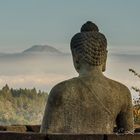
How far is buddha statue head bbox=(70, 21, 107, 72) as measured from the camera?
344 inches

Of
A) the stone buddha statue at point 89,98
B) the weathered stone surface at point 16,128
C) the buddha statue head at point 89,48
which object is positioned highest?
the buddha statue head at point 89,48

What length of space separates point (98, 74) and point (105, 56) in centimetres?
28

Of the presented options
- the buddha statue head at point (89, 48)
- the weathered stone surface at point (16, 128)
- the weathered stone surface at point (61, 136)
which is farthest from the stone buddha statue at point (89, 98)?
the weathered stone surface at point (16, 128)

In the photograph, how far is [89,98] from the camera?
8.48 m

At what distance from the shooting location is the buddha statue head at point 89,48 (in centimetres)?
874

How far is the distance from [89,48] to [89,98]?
676mm

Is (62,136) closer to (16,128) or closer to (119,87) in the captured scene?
(119,87)

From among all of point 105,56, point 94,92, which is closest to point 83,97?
point 94,92

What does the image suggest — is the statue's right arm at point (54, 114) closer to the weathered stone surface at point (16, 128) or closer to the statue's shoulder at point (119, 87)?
the statue's shoulder at point (119, 87)

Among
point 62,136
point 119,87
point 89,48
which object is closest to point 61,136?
point 62,136

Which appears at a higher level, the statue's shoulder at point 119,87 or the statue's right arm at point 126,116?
the statue's shoulder at point 119,87

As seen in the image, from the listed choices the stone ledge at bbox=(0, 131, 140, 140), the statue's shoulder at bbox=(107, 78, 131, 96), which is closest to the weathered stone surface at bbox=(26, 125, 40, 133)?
the statue's shoulder at bbox=(107, 78, 131, 96)

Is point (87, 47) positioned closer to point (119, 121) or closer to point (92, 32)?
point (92, 32)

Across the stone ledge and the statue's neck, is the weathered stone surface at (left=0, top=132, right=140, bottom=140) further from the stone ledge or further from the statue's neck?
the statue's neck
